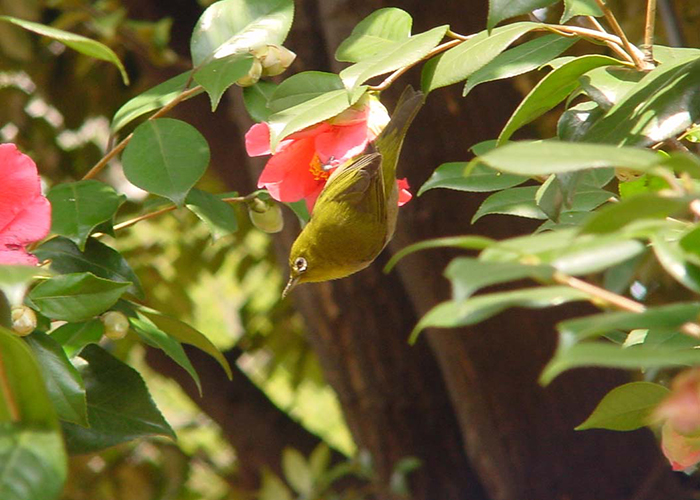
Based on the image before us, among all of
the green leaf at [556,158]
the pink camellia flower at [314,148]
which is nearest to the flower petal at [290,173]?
the pink camellia flower at [314,148]

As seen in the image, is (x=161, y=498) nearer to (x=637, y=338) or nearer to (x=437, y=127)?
(x=437, y=127)

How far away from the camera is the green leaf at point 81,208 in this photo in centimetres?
65

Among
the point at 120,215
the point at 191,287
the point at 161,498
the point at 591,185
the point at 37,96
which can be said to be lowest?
the point at 161,498

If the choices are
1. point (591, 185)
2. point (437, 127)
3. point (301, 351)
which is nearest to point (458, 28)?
point (437, 127)

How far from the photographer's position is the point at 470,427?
1510 millimetres

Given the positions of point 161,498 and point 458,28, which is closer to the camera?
point 458,28

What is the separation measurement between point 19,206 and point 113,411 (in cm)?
16

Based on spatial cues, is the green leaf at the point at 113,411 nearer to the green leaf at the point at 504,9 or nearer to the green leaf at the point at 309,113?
the green leaf at the point at 309,113

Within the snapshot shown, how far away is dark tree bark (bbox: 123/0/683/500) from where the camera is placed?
4.57 ft

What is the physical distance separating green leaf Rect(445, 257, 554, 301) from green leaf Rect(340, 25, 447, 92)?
0.26 meters

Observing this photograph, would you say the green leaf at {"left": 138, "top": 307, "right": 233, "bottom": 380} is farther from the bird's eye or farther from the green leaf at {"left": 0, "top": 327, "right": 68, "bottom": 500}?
the green leaf at {"left": 0, "top": 327, "right": 68, "bottom": 500}

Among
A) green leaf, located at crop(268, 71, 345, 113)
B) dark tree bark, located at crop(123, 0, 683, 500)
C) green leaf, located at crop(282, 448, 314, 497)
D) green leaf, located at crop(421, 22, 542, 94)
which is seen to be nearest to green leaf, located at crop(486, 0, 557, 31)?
green leaf, located at crop(421, 22, 542, 94)

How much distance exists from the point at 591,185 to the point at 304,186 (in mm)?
210

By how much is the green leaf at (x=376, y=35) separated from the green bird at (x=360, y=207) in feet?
0.27
